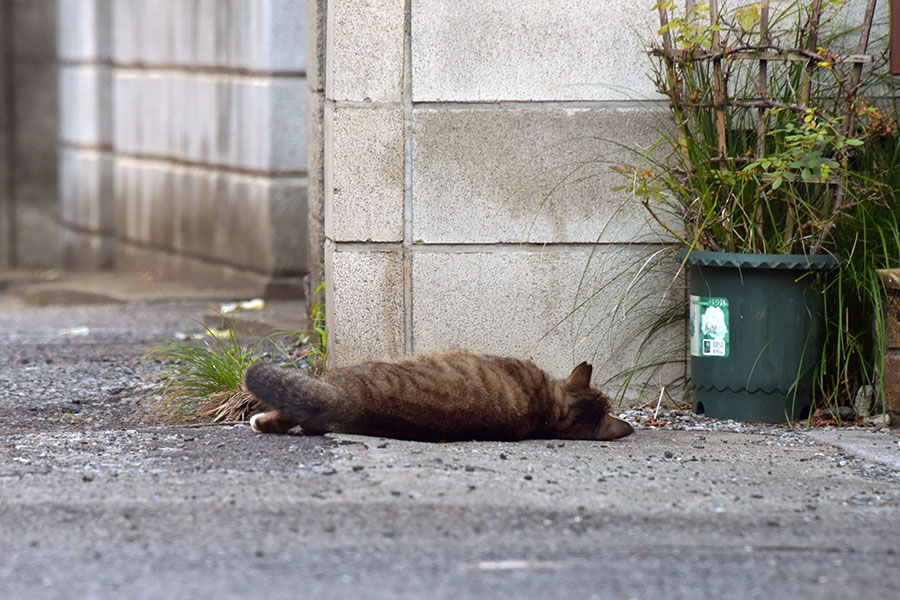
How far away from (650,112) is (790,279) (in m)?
0.85

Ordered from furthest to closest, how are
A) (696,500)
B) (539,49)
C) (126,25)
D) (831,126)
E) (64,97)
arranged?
(64,97), (126,25), (539,49), (831,126), (696,500)

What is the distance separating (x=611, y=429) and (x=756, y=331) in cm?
72

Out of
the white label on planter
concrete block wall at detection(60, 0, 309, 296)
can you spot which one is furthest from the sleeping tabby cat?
concrete block wall at detection(60, 0, 309, 296)

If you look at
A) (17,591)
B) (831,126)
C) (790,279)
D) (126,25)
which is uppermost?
(126,25)

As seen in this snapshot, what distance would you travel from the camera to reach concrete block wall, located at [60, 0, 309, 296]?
797 centimetres

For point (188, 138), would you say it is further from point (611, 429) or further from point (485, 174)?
point (611, 429)

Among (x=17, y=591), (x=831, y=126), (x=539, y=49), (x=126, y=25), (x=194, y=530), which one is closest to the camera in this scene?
(x=17, y=591)

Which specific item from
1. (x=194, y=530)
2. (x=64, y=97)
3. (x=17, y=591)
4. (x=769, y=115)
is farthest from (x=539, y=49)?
(x=64, y=97)

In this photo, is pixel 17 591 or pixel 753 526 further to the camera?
pixel 753 526

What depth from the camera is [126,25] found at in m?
9.55

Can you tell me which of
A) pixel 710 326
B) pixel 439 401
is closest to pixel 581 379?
pixel 439 401

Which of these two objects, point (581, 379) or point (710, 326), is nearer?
point (581, 379)

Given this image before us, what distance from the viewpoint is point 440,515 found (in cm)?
Answer: 355

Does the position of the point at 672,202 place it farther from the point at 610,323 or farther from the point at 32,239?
the point at 32,239
